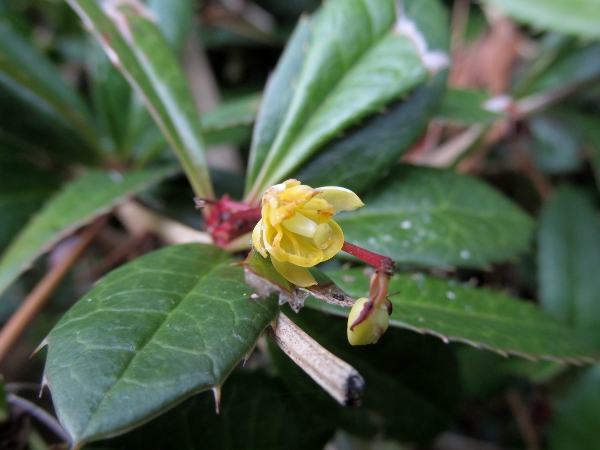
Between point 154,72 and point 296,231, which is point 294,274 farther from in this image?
point 154,72

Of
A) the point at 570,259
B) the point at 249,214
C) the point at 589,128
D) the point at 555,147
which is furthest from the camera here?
the point at 555,147

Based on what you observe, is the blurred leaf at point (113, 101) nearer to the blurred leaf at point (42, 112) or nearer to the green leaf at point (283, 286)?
the blurred leaf at point (42, 112)

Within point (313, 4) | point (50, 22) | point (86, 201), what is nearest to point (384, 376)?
point (86, 201)

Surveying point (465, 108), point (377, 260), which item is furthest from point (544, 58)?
point (377, 260)

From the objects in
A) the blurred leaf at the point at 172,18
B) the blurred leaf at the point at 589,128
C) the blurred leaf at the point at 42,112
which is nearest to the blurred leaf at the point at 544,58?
the blurred leaf at the point at 589,128

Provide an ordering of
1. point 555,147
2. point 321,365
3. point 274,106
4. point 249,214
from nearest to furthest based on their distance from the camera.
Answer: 1. point 321,365
2. point 249,214
3. point 274,106
4. point 555,147

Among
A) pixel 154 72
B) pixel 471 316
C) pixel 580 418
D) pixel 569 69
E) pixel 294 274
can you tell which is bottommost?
pixel 580 418

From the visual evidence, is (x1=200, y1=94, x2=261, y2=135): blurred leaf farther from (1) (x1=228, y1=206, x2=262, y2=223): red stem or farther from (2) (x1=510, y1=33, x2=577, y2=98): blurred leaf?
(2) (x1=510, y1=33, x2=577, y2=98): blurred leaf
